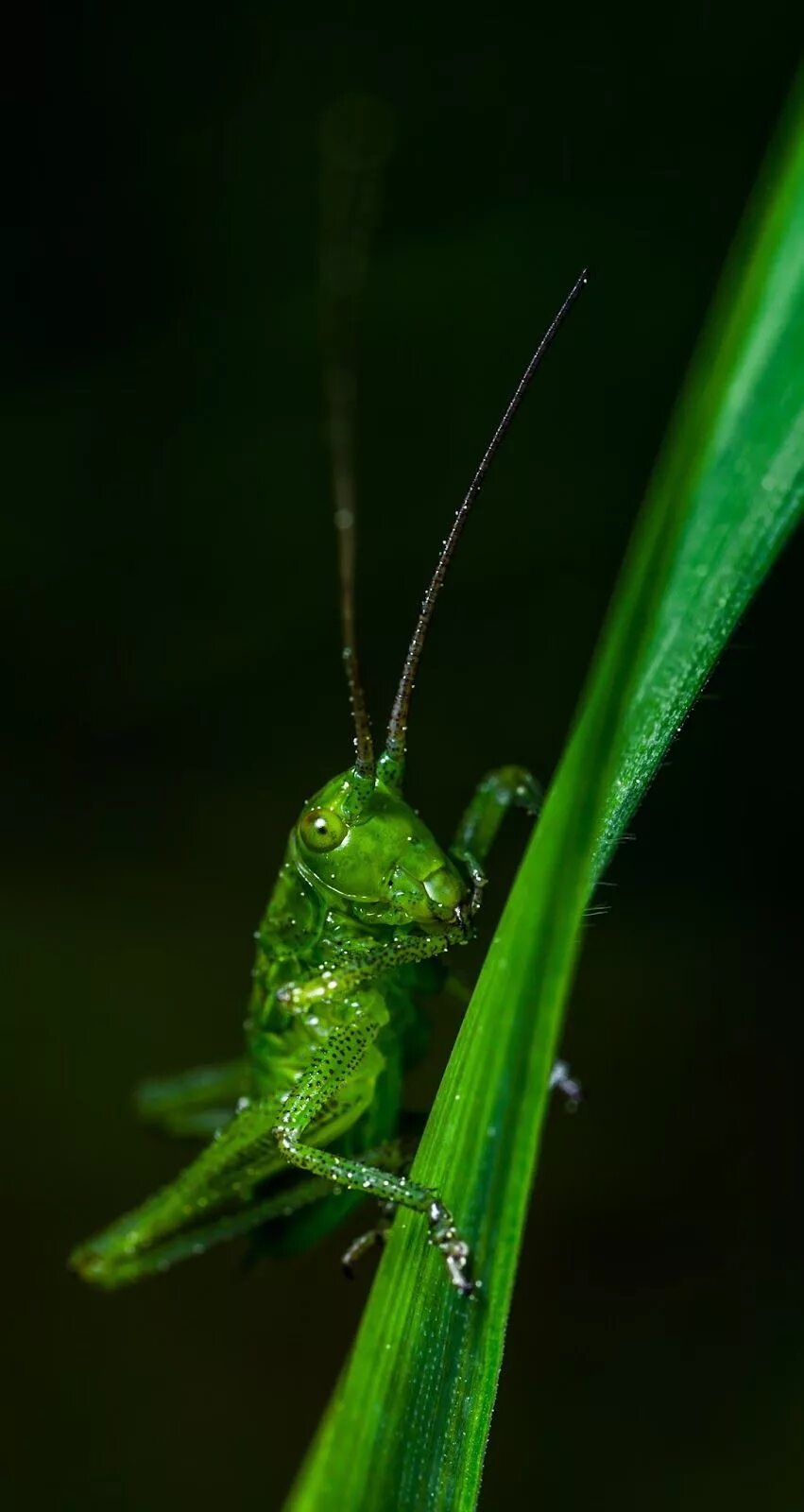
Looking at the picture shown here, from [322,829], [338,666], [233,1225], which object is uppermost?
[338,666]

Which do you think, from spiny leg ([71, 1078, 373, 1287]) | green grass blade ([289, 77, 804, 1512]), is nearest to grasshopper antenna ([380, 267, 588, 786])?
green grass blade ([289, 77, 804, 1512])

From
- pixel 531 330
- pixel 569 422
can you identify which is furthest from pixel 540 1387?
pixel 531 330

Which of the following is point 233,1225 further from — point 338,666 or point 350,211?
point 350,211

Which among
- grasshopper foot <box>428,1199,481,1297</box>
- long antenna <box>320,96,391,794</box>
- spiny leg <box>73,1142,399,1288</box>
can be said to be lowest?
grasshopper foot <box>428,1199,481,1297</box>

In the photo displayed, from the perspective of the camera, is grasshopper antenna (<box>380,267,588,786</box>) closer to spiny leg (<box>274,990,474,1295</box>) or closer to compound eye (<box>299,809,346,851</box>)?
compound eye (<box>299,809,346,851</box>)

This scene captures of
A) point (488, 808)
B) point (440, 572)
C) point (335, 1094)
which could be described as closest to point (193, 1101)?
point (335, 1094)

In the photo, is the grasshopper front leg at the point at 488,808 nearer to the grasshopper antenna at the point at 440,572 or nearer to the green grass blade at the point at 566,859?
the grasshopper antenna at the point at 440,572
